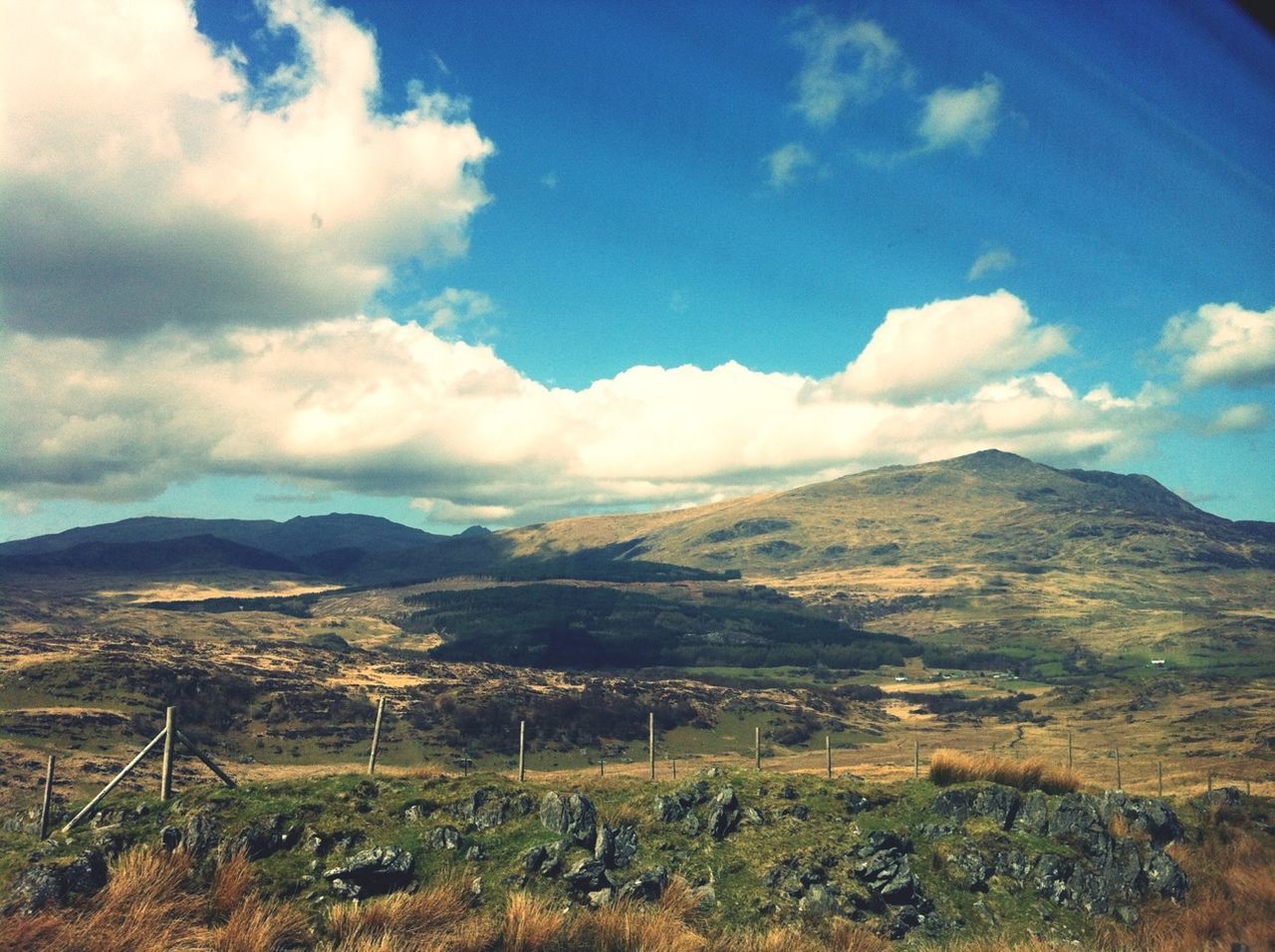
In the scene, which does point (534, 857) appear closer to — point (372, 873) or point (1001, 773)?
point (372, 873)

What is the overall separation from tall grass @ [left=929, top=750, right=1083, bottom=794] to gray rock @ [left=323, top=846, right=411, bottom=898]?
14.4 meters

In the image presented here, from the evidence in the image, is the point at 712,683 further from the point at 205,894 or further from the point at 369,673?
the point at 205,894

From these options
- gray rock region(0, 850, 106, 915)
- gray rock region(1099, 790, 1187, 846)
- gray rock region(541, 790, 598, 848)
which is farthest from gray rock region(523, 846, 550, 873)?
gray rock region(1099, 790, 1187, 846)

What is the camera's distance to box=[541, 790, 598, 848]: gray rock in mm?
16938

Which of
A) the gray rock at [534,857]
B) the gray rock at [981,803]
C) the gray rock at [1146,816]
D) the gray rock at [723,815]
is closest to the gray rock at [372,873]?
the gray rock at [534,857]

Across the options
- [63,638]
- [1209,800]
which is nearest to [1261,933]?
[1209,800]

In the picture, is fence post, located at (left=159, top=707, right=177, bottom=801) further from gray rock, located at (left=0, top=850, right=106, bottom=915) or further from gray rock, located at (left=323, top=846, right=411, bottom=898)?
gray rock, located at (left=323, top=846, right=411, bottom=898)

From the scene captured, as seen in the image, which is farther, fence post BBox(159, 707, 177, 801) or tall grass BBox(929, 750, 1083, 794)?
tall grass BBox(929, 750, 1083, 794)

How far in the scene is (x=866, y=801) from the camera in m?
20.8

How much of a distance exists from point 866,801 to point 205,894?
15436 millimetres

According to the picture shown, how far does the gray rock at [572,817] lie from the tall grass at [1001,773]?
10244 mm

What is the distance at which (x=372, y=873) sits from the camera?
47.8 ft

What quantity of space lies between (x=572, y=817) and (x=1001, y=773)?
12.4 m

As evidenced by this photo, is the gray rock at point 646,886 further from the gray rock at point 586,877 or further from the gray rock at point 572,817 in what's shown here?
the gray rock at point 572,817
